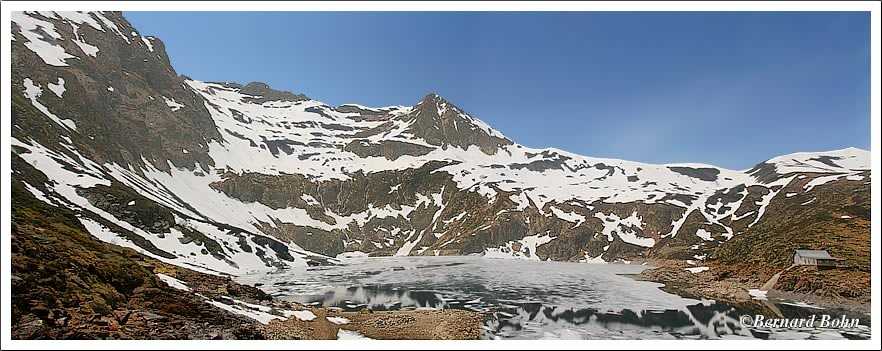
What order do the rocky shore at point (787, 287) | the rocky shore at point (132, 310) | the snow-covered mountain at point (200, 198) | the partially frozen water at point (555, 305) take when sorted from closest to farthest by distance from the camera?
the rocky shore at point (132, 310), the partially frozen water at point (555, 305), the rocky shore at point (787, 287), the snow-covered mountain at point (200, 198)

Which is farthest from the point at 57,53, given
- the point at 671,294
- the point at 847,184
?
the point at 847,184

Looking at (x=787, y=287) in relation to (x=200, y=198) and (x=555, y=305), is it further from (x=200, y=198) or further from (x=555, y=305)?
(x=200, y=198)

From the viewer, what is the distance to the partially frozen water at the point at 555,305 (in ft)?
118

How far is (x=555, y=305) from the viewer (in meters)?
49.7

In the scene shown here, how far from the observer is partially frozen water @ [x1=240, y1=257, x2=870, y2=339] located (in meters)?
36.0

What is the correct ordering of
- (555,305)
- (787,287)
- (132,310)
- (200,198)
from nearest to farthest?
(132,310)
(555,305)
(787,287)
(200,198)

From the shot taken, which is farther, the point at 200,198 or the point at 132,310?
the point at 200,198

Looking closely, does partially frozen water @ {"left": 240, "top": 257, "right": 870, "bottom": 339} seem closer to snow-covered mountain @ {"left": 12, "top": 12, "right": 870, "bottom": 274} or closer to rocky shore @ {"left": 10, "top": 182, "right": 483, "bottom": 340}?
rocky shore @ {"left": 10, "top": 182, "right": 483, "bottom": 340}

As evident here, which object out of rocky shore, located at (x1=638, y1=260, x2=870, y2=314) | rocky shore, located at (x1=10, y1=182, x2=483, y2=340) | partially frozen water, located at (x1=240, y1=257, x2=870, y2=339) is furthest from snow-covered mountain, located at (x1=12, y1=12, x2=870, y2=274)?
rocky shore, located at (x1=638, y1=260, x2=870, y2=314)

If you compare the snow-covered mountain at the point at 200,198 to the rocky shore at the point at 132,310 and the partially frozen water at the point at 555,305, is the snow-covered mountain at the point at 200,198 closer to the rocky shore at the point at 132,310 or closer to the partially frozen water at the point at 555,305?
the partially frozen water at the point at 555,305

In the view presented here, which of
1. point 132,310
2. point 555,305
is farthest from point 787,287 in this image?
point 132,310

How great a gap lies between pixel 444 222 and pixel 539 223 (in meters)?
34.1

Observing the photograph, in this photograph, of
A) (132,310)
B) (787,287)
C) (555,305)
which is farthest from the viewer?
(787,287)

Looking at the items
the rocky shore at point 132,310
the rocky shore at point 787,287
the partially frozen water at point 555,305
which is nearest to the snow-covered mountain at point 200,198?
the partially frozen water at point 555,305
